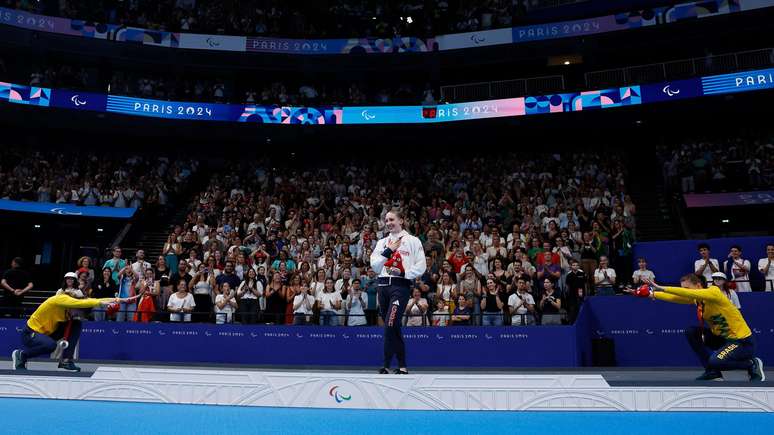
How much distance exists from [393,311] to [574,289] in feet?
20.0

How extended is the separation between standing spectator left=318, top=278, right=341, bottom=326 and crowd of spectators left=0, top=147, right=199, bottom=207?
1093 centimetres

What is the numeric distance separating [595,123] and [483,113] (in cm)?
461

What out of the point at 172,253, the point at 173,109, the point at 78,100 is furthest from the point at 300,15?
the point at 172,253

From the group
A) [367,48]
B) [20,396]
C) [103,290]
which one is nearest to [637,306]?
[20,396]

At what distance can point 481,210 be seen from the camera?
17047mm

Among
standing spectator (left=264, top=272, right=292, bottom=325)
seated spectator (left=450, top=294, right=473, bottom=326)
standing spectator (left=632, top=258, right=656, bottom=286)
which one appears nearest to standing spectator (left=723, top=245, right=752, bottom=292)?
standing spectator (left=632, top=258, right=656, bottom=286)

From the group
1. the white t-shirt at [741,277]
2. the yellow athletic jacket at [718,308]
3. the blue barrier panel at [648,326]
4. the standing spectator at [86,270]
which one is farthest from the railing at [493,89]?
the yellow athletic jacket at [718,308]

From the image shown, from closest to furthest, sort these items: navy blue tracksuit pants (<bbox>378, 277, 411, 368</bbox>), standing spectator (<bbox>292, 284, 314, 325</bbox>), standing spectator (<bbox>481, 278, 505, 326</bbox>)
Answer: navy blue tracksuit pants (<bbox>378, 277, 411, 368</bbox>) < standing spectator (<bbox>481, 278, 505, 326</bbox>) < standing spectator (<bbox>292, 284, 314, 325</bbox>)

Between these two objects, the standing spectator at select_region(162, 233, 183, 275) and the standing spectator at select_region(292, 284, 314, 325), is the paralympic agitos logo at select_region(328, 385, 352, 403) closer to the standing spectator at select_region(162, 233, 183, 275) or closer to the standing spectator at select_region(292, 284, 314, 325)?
the standing spectator at select_region(292, 284, 314, 325)

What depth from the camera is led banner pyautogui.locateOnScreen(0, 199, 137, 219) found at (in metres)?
18.5

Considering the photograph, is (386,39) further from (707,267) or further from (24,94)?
(707,267)

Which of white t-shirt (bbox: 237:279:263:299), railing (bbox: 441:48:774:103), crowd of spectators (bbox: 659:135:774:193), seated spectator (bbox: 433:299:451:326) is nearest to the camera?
seated spectator (bbox: 433:299:451:326)

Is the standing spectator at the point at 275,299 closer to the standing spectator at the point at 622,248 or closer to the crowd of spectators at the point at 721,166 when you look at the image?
the standing spectator at the point at 622,248

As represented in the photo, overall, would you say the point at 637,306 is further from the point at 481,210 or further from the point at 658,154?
the point at 658,154
